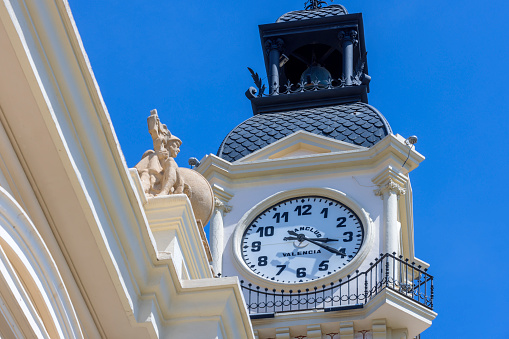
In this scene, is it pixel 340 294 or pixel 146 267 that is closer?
pixel 146 267

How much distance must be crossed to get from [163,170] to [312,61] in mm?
18828

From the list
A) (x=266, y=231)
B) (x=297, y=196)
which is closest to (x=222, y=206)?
(x=266, y=231)

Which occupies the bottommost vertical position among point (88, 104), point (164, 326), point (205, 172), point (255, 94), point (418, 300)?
point (164, 326)

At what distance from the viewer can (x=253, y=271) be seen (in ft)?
79.0

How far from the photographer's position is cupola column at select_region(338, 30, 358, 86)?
29.8 m

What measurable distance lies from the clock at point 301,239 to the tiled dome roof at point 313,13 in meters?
6.88

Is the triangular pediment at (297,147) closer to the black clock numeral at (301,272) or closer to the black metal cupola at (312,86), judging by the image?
the black metal cupola at (312,86)

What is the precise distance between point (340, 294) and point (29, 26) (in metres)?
14.8

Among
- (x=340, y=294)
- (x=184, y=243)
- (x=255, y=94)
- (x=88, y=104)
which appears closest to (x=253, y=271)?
(x=340, y=294)

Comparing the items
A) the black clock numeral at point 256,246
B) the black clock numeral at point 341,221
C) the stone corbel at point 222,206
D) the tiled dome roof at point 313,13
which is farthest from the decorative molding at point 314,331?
the tiled dome roof at point 313,13

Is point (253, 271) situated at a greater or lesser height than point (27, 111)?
greater

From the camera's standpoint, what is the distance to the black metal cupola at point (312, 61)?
29.4 m

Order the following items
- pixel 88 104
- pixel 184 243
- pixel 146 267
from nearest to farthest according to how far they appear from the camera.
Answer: pixel 88 104, pixel 146 267, pixel 184 243

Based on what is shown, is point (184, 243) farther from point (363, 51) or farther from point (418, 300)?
point (363, 51)
